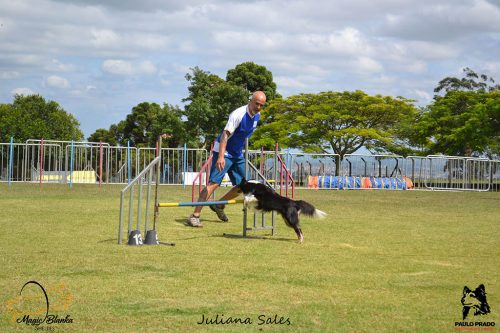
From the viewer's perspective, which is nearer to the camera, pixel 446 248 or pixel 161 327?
pixel 161 327

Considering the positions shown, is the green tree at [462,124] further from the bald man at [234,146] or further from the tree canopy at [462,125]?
the bald man at [234,146]

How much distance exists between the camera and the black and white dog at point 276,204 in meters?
8.47

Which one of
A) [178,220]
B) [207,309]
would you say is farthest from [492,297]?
[178,220]

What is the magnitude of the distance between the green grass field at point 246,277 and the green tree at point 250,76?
41.7m

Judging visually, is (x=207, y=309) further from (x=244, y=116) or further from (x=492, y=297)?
(x=244, y=116)

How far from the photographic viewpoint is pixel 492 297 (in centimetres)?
514

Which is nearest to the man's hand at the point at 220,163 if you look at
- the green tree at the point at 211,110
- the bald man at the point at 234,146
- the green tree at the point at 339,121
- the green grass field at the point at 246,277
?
the bald man at the point at 234,146

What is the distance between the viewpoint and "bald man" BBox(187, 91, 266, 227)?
29.7 feet

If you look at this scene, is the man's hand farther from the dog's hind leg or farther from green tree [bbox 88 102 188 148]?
green tree [bbox 88 102 188 148]

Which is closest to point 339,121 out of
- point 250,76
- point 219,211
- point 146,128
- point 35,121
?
point 250,76

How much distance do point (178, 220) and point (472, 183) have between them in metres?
30.1

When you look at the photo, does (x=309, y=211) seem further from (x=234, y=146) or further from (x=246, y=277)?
(x=246, y=277)

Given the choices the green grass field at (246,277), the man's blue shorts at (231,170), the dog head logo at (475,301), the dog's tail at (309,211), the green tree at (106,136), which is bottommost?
the green grass field at (246,277)

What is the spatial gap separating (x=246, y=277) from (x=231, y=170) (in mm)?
4266
